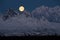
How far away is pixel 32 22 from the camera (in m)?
4.36

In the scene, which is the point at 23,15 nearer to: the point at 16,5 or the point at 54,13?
the point at 16,5

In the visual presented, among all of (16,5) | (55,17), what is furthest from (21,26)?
(55,17)

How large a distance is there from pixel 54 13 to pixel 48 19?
181 mm

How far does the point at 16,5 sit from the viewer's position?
4363 millimetres

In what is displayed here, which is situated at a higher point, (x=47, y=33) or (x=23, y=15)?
(x=23, y=15)

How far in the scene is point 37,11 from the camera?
14.3 ft

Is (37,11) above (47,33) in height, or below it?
above

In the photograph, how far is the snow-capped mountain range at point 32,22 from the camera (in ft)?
14.1

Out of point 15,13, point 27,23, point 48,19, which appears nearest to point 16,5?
point 15,13

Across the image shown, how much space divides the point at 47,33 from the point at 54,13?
445mm

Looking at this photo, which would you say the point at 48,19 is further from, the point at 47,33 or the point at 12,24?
the point at 12,24

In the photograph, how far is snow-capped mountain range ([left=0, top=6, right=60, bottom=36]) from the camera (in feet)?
14.1

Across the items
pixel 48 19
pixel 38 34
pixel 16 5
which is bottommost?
pixel 38 34

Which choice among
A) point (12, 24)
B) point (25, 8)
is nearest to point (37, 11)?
point (25, 8)
